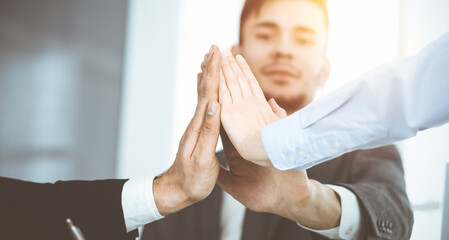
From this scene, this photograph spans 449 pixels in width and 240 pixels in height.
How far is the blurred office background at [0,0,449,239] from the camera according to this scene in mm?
1221

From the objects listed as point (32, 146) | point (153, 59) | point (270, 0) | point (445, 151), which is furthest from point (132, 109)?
point (445, 151)

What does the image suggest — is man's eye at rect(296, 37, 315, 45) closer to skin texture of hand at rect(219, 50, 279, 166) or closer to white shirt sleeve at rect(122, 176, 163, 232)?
skin texture of hand at rect(219, 50, 279, 166)

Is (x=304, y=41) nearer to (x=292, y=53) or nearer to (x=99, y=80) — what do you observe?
(x=292, y=53)

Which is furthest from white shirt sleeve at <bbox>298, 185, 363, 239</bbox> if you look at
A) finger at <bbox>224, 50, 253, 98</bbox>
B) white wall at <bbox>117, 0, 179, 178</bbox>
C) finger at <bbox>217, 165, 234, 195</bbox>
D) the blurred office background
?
white wall at <bbox>117, 0, 179, 178</bbox>

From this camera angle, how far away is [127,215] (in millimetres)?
628

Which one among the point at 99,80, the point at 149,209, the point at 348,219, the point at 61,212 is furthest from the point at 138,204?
the point at 99,80

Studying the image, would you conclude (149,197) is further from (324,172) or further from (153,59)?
(153,59)

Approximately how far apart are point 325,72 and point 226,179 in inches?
19.7

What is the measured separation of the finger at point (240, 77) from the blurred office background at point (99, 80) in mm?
475

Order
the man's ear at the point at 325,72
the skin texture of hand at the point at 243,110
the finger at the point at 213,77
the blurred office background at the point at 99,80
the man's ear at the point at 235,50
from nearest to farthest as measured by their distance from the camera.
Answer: the skin texture of hand at the point at 243,110 → the finger at the point at 213,77 → the man's ear at the point at 325,72 → the man's ear at the point at 235,50 → the blurred office background at the point at 99,80

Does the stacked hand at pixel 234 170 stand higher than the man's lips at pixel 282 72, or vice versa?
the man's lips at pixel 282 72

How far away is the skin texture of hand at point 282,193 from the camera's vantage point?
0.56 m

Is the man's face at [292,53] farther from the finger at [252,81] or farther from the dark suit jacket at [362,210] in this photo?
the finger at [252,81]

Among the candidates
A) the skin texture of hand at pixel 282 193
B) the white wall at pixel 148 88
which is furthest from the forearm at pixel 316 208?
the white wall at pixel 148 88
